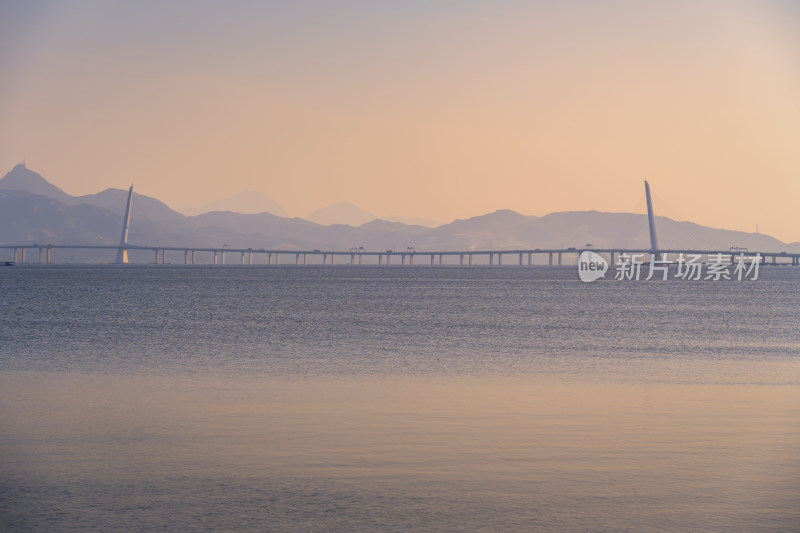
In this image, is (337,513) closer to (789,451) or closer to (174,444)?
(174,444)

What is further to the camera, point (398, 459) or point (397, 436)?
point (397, 436)

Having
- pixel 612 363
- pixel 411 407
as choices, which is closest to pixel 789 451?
pixel 411 407

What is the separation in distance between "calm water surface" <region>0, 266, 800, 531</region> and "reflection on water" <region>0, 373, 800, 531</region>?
0.05 meters

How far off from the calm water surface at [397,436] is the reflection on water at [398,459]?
0.05m

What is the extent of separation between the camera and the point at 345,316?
53.1 meters

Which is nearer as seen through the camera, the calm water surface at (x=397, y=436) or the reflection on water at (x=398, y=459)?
the reflection on water at (x=398, y=459)

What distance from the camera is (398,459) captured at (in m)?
12.7

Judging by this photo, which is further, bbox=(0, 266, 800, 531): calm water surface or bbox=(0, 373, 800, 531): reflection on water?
bbox=(0, 266, 800, 531): calm water surface

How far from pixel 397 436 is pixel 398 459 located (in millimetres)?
1891

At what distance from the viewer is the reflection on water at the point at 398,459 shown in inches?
395

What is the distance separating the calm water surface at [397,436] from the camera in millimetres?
10164

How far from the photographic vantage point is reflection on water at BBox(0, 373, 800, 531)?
10023 millimetres

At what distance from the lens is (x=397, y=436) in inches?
575

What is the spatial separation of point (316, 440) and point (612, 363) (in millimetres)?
16027
